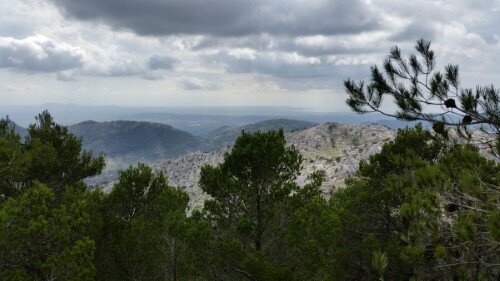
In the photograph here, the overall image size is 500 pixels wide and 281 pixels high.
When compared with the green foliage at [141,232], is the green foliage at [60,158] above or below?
above

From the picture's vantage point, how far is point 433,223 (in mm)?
8664

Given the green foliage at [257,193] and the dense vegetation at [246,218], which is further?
the green foliage at [257,193]

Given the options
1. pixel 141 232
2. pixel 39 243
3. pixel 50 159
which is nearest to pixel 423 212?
pixel 39 243

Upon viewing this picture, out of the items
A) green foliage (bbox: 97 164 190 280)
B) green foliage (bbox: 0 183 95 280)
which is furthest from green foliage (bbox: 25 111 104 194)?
green foliage (bbox: 0 183 95 280)

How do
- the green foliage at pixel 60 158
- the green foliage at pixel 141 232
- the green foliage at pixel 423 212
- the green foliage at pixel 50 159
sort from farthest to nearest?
the green foliage at pixel 60 158, the green foliage at pixel 50 159, the green foliage at pixel 141 232, the green foliage at pixel 423 212

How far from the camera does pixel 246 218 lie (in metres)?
17.5

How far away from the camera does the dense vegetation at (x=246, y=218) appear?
383 inches

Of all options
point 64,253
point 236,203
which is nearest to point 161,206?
point 236,203

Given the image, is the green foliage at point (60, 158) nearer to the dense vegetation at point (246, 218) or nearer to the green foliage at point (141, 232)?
the dense vegetation at point (246, 218)

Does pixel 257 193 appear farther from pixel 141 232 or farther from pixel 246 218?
pixel 141 232

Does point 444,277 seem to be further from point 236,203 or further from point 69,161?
point 69,161

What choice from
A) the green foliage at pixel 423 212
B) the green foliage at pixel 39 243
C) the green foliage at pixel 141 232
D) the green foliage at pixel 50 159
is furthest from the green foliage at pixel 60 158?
the green foliage at pixel 423 212

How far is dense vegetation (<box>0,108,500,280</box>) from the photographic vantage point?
973cm

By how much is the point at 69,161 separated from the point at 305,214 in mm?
17514
